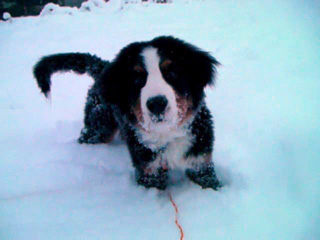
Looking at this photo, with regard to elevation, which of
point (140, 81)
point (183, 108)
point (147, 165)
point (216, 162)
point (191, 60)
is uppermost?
point (191, 60)

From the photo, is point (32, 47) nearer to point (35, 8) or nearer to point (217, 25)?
point (217, 25)

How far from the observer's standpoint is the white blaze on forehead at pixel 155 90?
1.30 meters

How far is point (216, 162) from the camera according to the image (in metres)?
1.92

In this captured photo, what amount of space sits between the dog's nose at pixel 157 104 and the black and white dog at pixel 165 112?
16mm

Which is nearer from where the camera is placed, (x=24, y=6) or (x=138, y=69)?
(x=138, y=69)

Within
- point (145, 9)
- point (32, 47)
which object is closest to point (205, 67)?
point (32, 47)

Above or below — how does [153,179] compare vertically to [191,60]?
below

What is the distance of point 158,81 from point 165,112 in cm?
21

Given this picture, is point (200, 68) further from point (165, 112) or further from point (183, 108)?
point (165, 112)

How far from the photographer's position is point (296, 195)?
150 centimetres

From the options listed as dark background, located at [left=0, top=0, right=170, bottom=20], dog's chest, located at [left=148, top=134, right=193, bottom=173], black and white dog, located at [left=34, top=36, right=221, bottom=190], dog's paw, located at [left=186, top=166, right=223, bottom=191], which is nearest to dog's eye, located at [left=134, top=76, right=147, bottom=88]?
black and white dog, located at [left=34, top=36, right=221, bottom=190]

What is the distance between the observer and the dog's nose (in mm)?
1271

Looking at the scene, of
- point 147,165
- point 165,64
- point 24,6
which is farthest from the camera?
point 24,6

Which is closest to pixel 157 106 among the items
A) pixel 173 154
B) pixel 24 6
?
pixel 173 154
